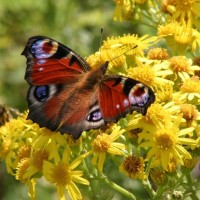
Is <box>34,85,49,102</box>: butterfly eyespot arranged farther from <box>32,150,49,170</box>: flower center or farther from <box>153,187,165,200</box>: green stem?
<box>153,187,165,200</box>: green stem

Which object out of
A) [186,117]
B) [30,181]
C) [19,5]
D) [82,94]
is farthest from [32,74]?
[19,5]

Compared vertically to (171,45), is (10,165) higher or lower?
lower

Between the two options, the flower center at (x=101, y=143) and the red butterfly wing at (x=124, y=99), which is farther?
the flower center at (x=101, y=143)

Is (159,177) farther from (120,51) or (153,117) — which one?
(120,51)

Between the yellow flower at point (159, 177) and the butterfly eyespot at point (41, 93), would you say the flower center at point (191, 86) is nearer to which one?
the yellow flower at point (159, 177)

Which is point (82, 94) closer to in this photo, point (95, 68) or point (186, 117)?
point (95, 68)

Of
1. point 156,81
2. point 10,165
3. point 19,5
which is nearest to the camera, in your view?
point 156,81

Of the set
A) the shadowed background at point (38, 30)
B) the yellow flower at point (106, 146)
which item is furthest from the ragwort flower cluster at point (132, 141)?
the shadowed background at point (38, 30)
